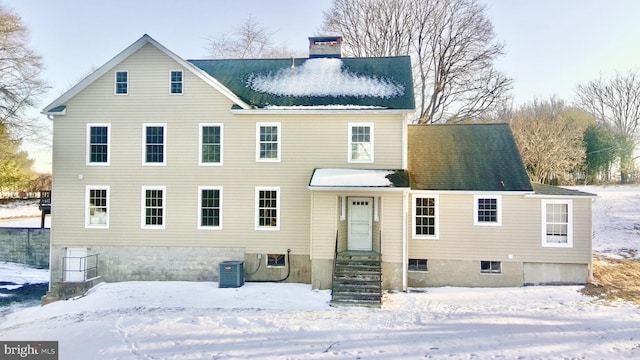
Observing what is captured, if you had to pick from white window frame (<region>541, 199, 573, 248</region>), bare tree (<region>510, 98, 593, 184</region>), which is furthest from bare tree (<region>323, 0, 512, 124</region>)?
white window frame (<region>541, 199, 573, 248</region>)

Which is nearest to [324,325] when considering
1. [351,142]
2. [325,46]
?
[351,142]

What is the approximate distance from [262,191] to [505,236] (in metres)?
9.21

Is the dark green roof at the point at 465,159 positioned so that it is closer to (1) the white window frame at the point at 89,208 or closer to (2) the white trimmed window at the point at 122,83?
(2) the white trimmed window at the point at 122,83

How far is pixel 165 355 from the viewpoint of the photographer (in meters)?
8.77

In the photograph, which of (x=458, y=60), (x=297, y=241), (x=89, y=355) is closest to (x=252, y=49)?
(x=458, y=60)

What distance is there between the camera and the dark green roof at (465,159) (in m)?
15.4

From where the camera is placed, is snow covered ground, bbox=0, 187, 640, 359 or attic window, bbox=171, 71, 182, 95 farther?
attic window, bbox=171, 71, 182, 95

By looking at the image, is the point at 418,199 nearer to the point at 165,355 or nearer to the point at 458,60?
the point at 165,355

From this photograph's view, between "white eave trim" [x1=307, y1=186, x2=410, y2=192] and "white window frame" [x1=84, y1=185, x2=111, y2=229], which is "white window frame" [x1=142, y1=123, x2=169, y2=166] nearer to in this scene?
"white window frame" [x1=84, y1=185, x2=111, y2=229]

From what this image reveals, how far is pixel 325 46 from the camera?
1941 cm

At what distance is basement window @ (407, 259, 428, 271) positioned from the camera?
50.4 ft

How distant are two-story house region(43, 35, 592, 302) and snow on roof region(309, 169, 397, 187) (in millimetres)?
112

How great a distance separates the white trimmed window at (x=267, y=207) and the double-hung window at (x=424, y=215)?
5237 mm

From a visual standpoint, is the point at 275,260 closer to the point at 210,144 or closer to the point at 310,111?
the point at 210,144
